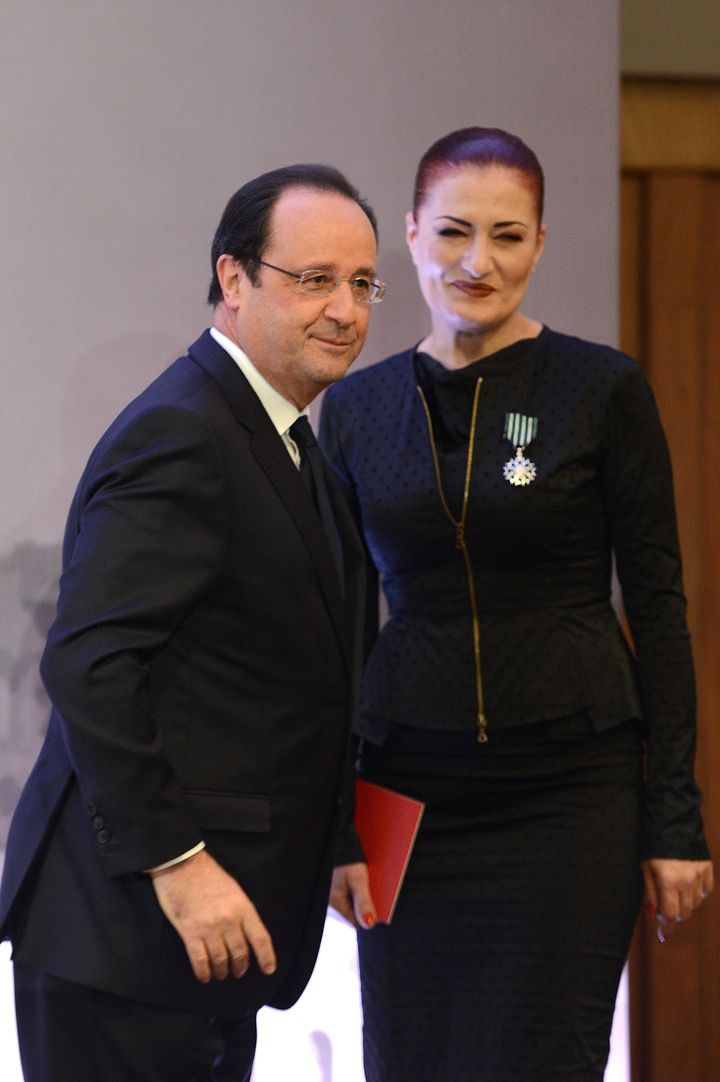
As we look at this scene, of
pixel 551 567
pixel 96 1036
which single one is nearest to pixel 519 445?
pixel 551 567

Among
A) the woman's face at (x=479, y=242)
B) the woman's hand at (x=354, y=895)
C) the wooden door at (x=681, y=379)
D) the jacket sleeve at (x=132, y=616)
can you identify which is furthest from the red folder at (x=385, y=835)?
the wooden door at (x=681, y=379)

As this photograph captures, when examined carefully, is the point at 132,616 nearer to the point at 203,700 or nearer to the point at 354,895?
the point at 203,700

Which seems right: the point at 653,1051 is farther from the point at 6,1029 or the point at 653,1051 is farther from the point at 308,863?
the point at 308,863

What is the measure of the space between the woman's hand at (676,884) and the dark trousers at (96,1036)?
2.79 feet

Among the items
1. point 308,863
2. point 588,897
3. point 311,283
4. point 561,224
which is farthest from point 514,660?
point 561,224

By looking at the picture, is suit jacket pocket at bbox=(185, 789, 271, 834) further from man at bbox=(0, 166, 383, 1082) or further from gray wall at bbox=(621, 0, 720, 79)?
gray wall at bbox=(621, 0, 720, 79)

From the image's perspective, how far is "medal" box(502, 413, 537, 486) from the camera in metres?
2.18

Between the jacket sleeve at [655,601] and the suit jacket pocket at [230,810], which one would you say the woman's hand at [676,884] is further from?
the suit jacket pocket at [230,810]

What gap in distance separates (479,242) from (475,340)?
174 mm

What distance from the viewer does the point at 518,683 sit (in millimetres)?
2176

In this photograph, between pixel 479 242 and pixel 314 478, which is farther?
pixel 479 242

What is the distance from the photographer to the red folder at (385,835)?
2137mm

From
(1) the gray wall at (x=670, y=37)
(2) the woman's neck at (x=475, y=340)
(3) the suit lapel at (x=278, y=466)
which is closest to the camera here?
(3) the suit lapel at (x=278, y=466)

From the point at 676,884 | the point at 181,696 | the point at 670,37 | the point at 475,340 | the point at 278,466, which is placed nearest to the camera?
the point at 181,696
